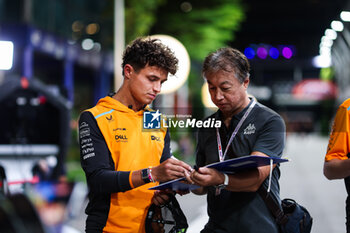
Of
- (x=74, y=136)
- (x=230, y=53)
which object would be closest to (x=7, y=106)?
(x=230, y=53)

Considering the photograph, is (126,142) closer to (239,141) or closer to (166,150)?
(166,150)

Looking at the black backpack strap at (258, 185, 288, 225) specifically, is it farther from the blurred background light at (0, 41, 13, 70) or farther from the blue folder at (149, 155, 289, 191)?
the blurred background light at (0, 41, 13, 70)

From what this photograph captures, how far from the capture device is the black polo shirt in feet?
6.95

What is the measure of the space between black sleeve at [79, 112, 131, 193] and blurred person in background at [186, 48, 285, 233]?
0.42 metres

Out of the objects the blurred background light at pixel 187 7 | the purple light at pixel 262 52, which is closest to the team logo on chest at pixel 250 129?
the purple light at pixel 262 52

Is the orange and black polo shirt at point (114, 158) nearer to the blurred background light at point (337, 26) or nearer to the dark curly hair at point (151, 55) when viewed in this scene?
the dark curly hair at point (151, 55)

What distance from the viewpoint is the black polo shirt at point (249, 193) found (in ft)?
6.95

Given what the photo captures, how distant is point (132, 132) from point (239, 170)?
0.53 m

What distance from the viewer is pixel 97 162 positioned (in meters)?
2.04

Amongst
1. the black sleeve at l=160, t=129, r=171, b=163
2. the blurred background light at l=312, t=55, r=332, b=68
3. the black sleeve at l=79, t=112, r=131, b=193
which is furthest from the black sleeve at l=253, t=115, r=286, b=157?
the blurred background light at l=312, t=55, r=332, b=68

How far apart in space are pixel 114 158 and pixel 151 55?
1.59 ft

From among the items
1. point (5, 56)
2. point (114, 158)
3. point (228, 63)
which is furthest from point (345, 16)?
point (5, 56)

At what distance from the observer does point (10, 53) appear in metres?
4.58

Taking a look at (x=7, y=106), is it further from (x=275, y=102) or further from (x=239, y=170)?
(x=239, y=170)
